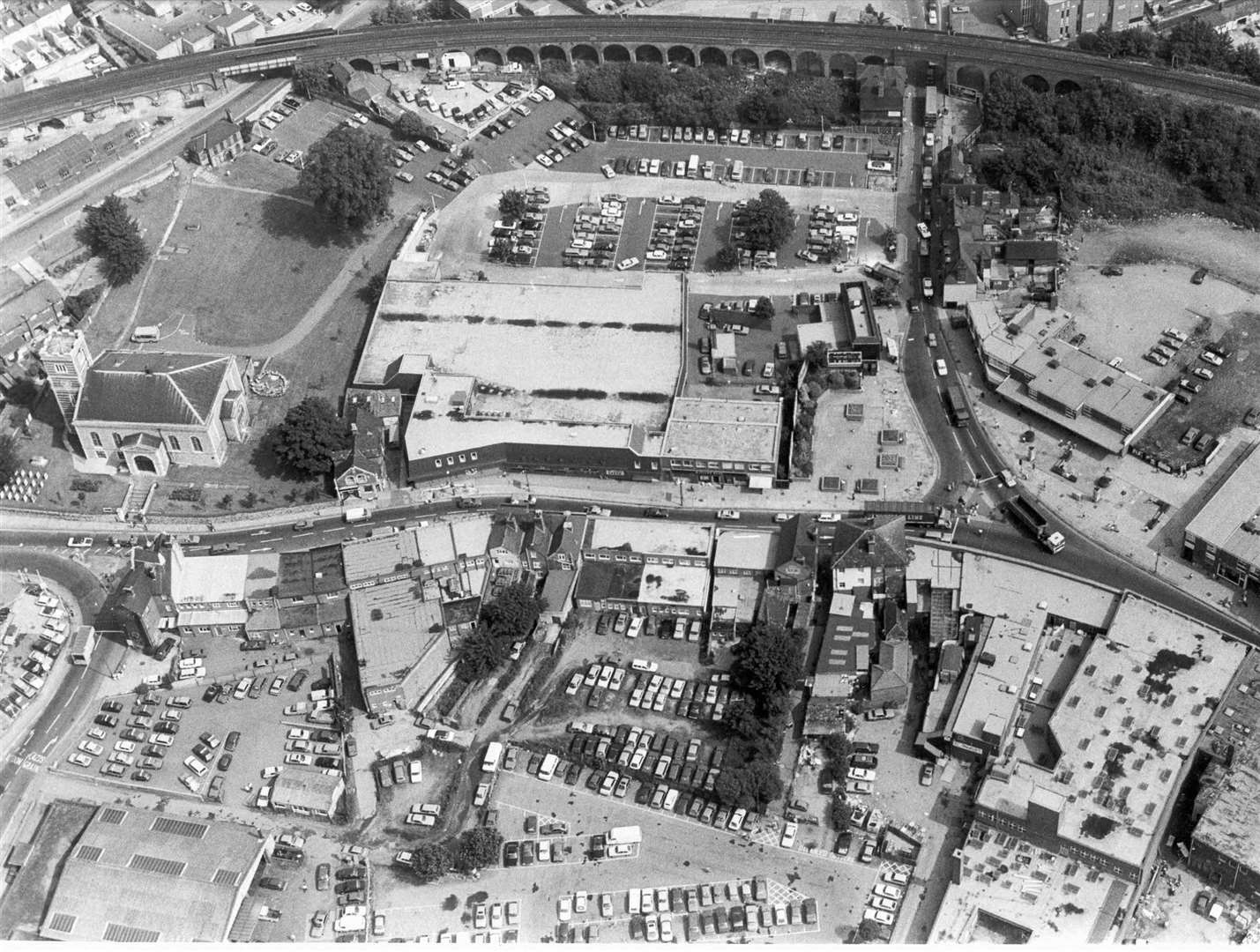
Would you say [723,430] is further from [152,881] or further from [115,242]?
[115,242]

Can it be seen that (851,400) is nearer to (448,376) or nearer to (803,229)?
(803,229)

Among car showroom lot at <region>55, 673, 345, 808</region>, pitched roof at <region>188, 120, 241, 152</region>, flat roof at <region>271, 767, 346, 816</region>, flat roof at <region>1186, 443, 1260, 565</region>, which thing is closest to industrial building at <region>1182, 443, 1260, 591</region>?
flat roof at <region>1186, 443, 1260, 565</region>

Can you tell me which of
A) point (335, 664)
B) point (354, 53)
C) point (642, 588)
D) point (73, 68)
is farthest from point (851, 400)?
point (73, 68)

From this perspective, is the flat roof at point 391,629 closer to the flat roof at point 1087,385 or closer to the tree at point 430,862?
the tree at point 430,862

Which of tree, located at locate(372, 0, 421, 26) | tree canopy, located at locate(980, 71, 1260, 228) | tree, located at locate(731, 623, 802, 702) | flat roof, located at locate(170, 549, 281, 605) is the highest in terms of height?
tree canopy, located at locate(980, 71, 1260, 228)

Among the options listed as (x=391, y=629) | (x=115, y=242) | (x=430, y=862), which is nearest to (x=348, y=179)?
(x=115, y=242)

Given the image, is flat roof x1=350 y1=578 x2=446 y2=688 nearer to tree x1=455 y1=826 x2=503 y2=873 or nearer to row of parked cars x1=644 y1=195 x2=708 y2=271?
tree x1=455 y1=826 x2=503 y2=873
